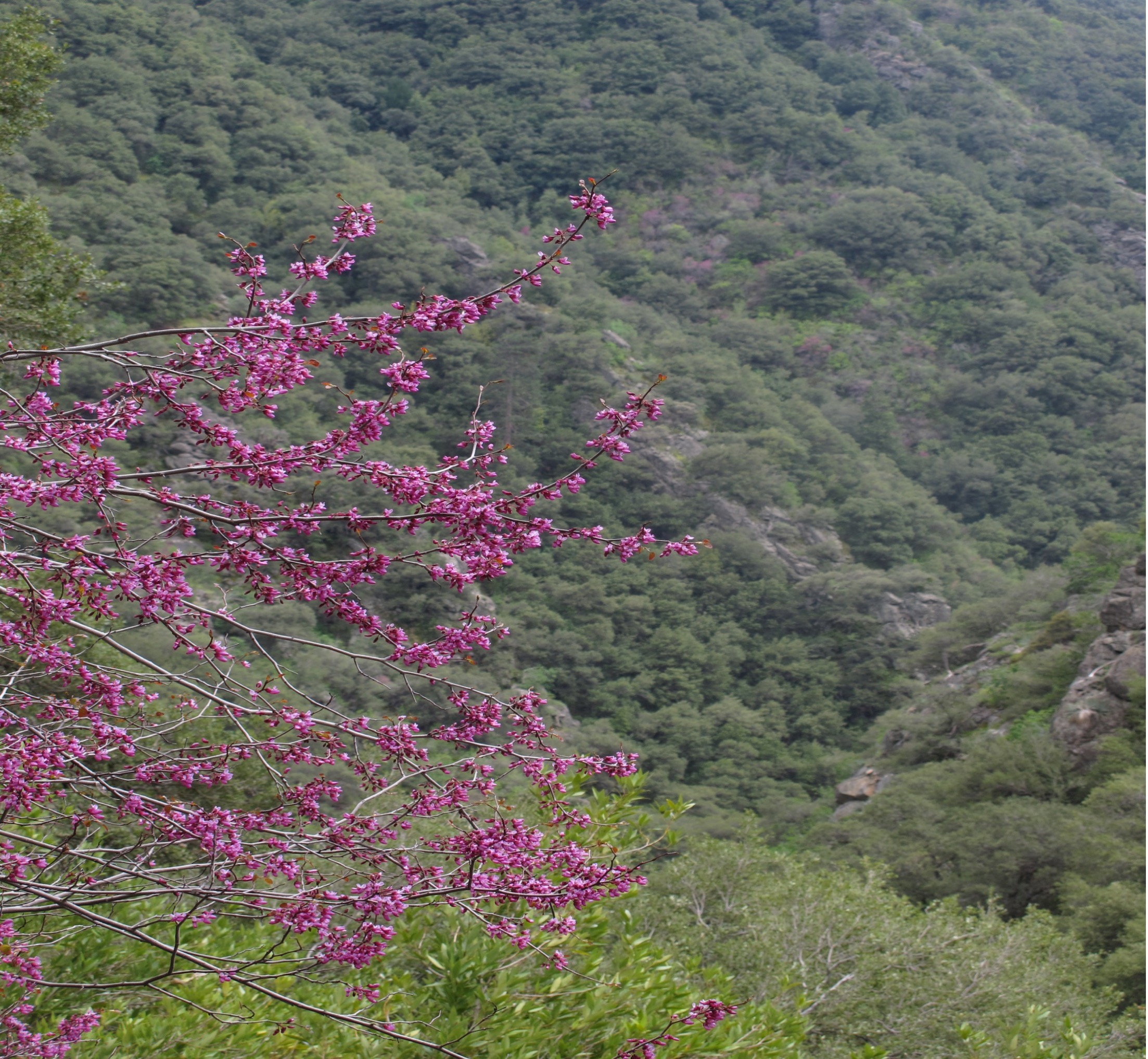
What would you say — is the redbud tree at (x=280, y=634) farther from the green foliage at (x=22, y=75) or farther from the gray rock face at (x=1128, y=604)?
the gray rock face at (x=1128, y=604)

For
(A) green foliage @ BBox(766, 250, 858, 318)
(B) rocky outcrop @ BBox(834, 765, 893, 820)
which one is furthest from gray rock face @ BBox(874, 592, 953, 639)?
(A) green foliage @ BBox(766, 250, 858, 318)

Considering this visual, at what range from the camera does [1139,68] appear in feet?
220

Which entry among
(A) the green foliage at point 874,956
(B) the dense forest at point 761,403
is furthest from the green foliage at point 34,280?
(A) the green foliage at point 874,956

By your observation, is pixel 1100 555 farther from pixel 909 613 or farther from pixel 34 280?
pixel 34 280

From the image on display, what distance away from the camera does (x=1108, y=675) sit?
63.2 ft

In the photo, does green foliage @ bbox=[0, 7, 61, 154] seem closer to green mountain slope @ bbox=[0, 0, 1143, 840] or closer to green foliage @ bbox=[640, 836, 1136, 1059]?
green mountain slope @ bbox=[0, 0, 1143, 840]

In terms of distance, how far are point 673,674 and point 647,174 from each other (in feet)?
120

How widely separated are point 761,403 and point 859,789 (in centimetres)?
2268

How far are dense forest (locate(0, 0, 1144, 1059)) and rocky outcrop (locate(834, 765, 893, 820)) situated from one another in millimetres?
204

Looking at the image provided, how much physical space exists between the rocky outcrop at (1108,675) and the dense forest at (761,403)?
0.84ft

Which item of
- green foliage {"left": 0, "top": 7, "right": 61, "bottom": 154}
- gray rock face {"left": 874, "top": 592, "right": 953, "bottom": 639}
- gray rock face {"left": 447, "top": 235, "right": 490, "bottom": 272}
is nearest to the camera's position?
green foliage {"left": 0, "top": 7, "right": 61, "bottom": 154}

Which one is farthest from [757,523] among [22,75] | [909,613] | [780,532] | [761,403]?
[22,75]

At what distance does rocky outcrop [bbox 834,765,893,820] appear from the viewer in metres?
23.8

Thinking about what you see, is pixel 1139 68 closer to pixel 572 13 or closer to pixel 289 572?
pixel 572 13
